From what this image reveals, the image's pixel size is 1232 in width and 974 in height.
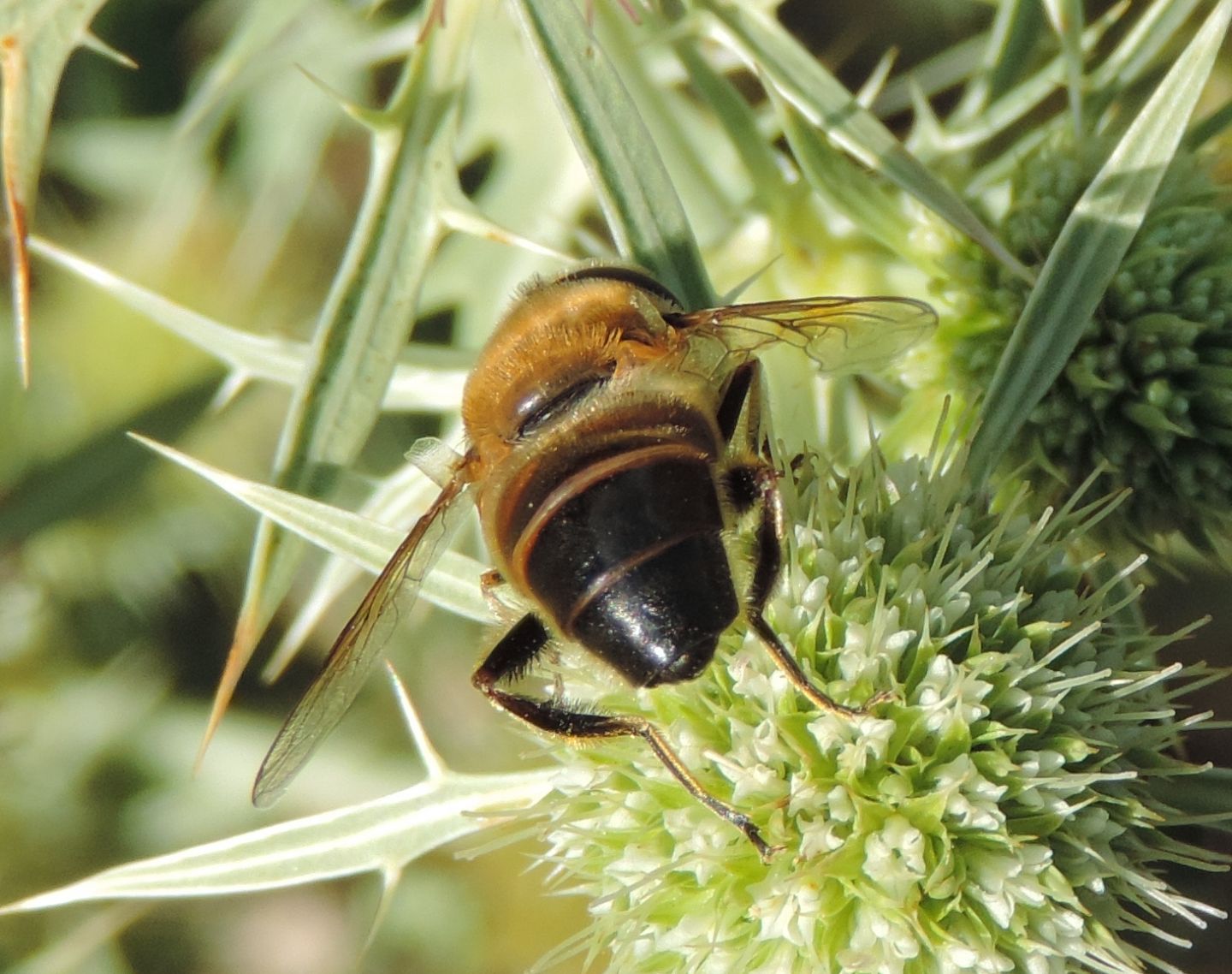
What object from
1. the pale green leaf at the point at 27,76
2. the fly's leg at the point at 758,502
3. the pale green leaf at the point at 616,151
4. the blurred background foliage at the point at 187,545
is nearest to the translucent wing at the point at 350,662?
the fly's leg at the point at 758,502

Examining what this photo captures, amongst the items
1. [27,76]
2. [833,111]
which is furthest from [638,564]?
[27,76]

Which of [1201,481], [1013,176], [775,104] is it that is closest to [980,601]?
[1201,481]

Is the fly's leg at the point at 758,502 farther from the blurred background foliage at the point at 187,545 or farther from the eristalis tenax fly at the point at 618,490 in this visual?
→ the blurred background foliage at the point at 187,545

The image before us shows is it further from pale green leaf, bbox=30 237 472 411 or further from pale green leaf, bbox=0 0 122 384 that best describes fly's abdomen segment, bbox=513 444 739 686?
pale green leaf, bbox=0 0 122 384

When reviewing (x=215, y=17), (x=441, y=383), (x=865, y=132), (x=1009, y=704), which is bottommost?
(x=1009, y=704)

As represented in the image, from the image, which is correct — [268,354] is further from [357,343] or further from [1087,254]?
[1087,254]

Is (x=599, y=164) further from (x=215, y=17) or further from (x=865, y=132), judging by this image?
(x=215, y=17)
